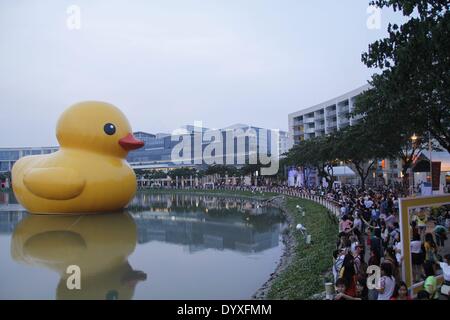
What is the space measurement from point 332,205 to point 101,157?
12.9 meters

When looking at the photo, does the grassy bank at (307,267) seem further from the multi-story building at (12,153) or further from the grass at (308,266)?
the multi-story building at (12,153)

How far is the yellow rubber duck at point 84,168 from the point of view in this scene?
1833 centimetres

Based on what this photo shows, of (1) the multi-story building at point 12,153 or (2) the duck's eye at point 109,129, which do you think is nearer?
(2) the duck's eye at point 109,129

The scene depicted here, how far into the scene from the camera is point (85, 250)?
1259 cm

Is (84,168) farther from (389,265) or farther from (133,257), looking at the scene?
(389,265)

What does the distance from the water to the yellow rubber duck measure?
0.84 m

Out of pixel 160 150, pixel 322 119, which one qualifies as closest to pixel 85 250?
pixel 322 119

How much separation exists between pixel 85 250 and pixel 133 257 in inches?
75.5

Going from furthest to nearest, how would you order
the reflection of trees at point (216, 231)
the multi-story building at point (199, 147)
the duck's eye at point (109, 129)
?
the multi-story building at point (199, 147), the duck's eye at point (109, 129), the reflection of trees at point (216, 231)

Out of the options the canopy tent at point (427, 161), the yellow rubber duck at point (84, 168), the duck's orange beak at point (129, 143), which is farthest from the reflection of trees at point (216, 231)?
the canopy tent at point (427, 161)

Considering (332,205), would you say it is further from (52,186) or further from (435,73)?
(52,186)

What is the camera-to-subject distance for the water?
8.75 meters
